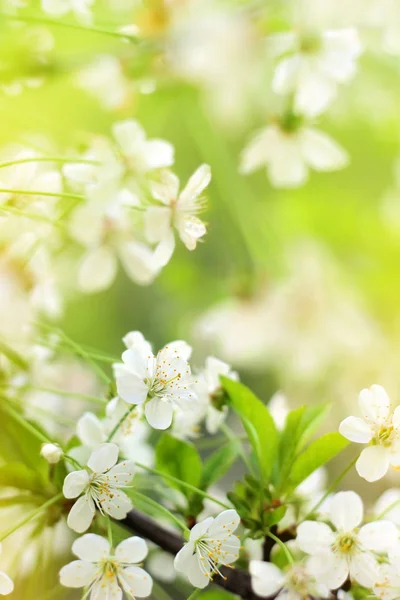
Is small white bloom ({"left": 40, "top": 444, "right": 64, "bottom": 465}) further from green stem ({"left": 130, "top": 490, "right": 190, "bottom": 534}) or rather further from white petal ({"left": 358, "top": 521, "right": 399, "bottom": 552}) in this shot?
white petal ({"left": 358, "top": 521, "right": 399, "bottom": 552})

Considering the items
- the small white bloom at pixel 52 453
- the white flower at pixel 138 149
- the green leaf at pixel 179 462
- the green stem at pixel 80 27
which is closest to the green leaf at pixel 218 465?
the green leaf at pixel 179 462

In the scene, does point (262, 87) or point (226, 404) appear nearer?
point (226, 404)

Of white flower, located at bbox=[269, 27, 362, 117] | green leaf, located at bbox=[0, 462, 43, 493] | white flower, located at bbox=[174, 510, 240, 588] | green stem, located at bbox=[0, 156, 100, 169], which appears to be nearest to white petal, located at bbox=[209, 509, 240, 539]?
white flower, located at bbox=[174, 510, 240, 588]

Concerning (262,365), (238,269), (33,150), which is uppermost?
(33,150)

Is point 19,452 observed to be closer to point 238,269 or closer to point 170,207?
point 170,207

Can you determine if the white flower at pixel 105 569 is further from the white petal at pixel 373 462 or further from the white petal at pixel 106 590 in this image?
the white petal at pixel 373 462

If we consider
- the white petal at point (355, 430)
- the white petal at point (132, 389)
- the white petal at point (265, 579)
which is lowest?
the white petal at point (265, 579)

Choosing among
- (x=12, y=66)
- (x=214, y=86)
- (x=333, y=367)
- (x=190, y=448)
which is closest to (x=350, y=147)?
(x=214, y=86)
